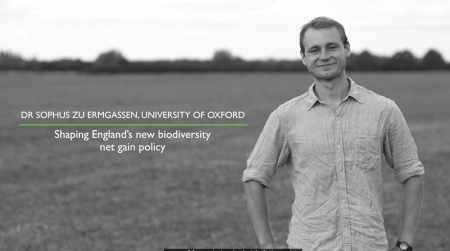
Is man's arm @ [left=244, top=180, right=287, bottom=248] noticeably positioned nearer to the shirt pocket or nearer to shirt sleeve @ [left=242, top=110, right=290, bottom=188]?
→ shirt sleeve @ [left=242, top=110, right=290, bottom=188]

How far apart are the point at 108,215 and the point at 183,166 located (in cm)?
379

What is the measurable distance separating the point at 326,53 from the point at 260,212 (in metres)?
0.93

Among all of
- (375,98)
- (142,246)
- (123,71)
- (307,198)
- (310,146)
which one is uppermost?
(123,71)

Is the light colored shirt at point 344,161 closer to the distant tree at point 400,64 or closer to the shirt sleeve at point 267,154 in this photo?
the shirt sleeve at point 267,154

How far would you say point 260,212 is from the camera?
8.86 feet

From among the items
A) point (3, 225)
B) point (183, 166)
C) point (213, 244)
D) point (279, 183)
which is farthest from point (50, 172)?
point (213, 244)

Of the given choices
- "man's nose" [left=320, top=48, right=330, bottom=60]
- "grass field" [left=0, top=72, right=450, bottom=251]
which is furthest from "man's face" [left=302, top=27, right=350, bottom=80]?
"grass field" [left=0, top=72, right=450, bottom=251]

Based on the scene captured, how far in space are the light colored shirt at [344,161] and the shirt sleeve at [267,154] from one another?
31 mm

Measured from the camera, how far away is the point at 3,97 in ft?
112

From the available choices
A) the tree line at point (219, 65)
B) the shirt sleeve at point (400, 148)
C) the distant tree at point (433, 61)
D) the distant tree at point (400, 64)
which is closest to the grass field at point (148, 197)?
the shirt sleeve at point (400, 148)

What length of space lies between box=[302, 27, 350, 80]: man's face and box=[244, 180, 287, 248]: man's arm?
0.70 meters

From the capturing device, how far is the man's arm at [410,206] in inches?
105

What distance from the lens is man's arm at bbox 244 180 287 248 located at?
2686 millimetres

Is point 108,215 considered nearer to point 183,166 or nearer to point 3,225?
point 3,225
